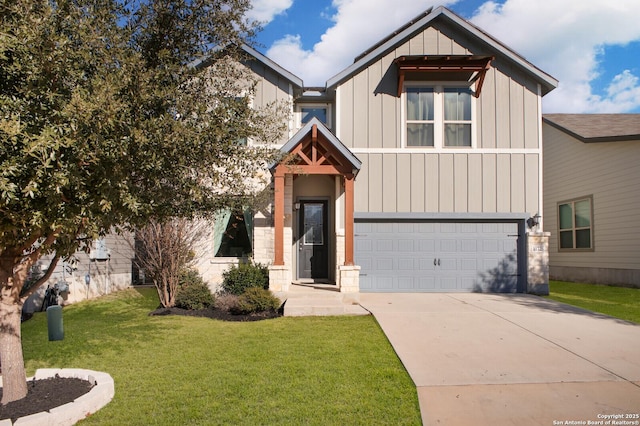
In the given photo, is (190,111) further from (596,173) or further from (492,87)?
(596,173)

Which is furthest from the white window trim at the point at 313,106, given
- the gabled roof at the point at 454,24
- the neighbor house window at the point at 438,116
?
the neighbor house window at the point at 438,116

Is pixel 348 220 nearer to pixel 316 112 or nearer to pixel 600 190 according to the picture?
pixel 316 112

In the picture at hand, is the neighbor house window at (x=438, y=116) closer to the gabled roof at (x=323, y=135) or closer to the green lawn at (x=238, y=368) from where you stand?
the gabled roof at (x=323, y=135)

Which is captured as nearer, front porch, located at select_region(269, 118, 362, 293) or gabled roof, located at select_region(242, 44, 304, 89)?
front porch, located at select_region(269, 118, 362, 293)

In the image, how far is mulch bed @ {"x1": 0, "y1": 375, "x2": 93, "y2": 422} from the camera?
13.5 feet

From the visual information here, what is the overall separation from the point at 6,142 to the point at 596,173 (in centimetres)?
1605

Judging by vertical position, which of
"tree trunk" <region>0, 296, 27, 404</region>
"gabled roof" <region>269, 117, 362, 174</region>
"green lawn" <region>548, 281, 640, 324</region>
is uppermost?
"gabled roof" <region>269, 117, 362, 174</region>

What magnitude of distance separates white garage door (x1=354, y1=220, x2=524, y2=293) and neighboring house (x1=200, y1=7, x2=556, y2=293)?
28 millimetres

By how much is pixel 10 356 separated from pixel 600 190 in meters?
16.0

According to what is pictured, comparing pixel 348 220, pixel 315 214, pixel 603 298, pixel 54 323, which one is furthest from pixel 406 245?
pixel 54 323

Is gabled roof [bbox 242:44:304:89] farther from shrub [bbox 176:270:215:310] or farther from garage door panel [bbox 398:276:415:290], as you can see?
garage door panel [bbox 398:276:415:290]

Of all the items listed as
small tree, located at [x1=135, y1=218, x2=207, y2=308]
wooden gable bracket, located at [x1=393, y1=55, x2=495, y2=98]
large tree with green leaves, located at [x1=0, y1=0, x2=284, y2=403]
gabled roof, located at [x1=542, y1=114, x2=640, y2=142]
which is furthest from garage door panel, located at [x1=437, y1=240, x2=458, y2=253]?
large tree with green leaves, located at [x1=0, y1=0, x2=284, y2=403]

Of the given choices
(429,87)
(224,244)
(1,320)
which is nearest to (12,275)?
(1,320)

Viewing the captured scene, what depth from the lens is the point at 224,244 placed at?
12180 mm
